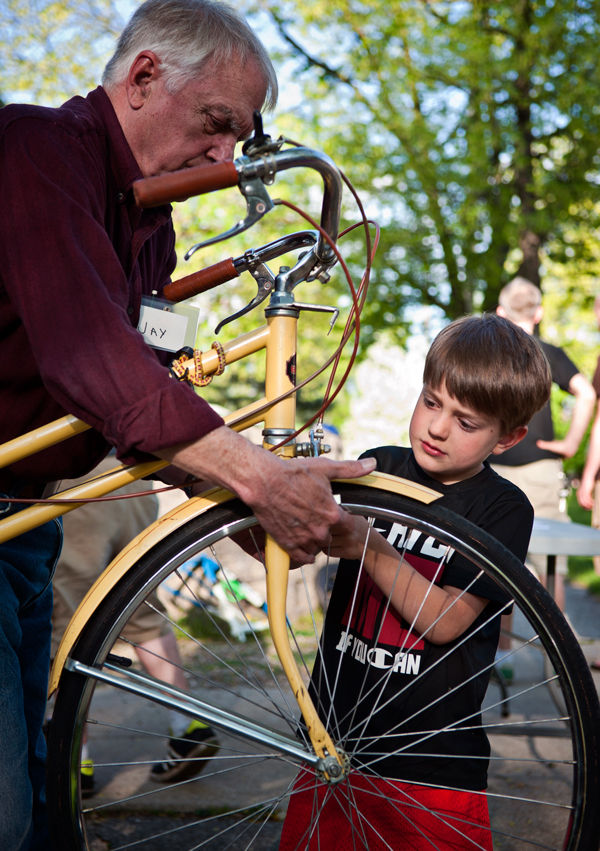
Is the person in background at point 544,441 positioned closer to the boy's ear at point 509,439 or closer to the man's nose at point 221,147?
the boy's ear at point 509,439

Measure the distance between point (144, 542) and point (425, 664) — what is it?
26.2 inches

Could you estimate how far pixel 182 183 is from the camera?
45.0 inches

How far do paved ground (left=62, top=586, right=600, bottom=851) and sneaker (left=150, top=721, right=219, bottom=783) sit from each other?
44 millimetres


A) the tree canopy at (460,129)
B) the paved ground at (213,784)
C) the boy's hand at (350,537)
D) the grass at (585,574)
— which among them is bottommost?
the grass at (585,574)

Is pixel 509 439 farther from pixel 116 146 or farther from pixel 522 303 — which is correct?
pixel 522 303

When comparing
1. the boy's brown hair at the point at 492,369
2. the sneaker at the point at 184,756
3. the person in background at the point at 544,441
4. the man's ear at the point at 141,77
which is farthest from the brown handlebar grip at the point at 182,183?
the person in background at the point at 544,441

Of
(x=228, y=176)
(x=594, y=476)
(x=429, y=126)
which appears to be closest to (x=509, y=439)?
(x=228, y=176)

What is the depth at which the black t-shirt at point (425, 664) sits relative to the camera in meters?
1.51

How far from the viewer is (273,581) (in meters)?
1.39

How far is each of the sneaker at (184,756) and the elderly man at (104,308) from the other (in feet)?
3.22

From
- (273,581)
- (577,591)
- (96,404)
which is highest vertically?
(96,404)

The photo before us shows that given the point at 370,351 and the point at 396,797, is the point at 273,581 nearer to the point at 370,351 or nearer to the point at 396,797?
the point at 396,797

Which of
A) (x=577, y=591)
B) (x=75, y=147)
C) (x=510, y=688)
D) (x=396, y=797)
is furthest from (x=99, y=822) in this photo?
(x=577, y=591)

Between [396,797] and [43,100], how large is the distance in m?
10.5
